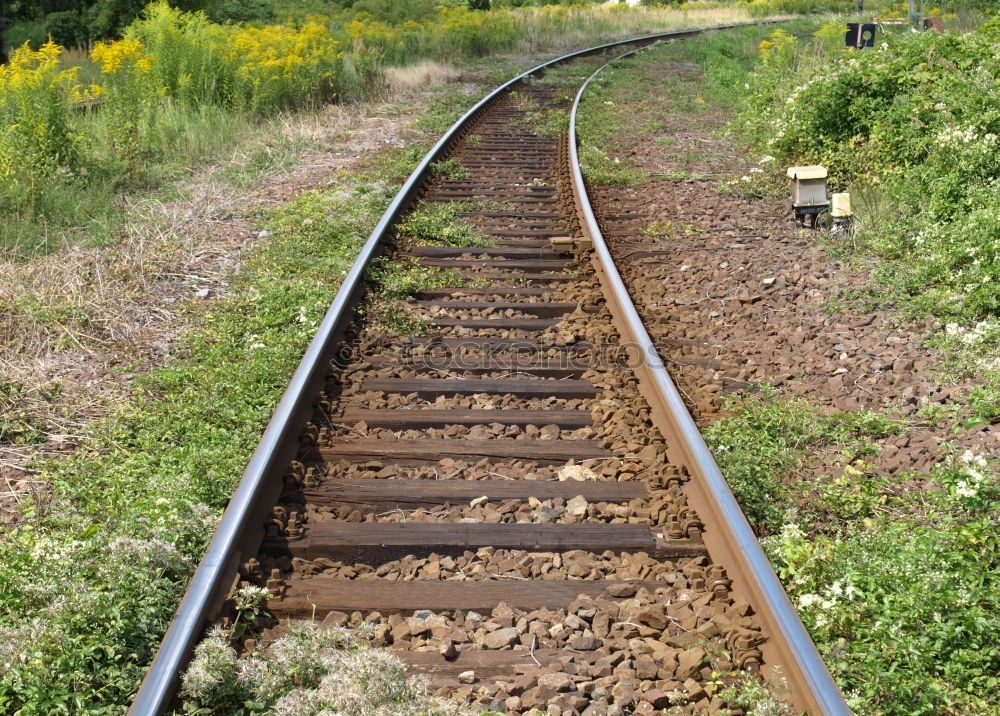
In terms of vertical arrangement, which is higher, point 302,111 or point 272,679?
point 302,111

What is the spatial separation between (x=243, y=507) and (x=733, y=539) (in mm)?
1791

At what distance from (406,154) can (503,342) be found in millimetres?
5988

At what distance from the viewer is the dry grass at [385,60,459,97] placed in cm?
1778

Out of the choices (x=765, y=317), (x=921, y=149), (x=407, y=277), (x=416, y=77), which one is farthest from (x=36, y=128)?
(x=416, y=77)

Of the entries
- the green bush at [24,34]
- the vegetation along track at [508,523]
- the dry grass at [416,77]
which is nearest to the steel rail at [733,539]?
the vegetation along track at [508,523]

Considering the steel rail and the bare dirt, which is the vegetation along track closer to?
the steel rail

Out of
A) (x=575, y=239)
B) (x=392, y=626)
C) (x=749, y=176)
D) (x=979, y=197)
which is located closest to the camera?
(x=392, y=626)

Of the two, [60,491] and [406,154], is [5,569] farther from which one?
[406,154]

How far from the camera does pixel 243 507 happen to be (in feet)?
11.6

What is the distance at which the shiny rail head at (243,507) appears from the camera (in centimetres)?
273

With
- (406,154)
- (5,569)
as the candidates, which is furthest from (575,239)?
(5,569)

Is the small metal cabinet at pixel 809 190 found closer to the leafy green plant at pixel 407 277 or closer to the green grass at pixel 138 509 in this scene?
the leafy green plant at pixel 407 277

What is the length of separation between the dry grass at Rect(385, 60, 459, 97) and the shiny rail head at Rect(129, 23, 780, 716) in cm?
1162

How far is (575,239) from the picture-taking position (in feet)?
24.8
